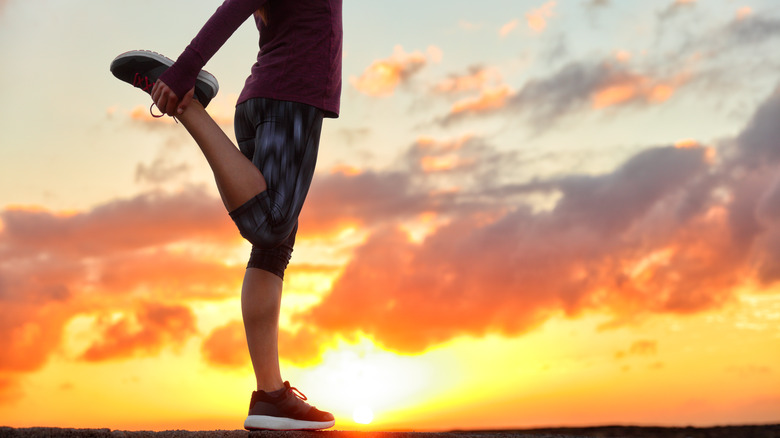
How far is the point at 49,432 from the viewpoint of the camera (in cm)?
301

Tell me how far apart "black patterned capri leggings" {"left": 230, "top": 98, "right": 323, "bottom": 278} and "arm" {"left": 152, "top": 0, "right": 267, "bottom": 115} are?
1.10 feet

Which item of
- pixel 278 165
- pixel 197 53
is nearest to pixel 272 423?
pixel 278 165

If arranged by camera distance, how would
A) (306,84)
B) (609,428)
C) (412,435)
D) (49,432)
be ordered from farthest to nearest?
(609,428), (412,435), (306,84), (49,432)

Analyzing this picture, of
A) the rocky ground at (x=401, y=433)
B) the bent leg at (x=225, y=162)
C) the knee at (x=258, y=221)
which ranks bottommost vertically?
the rocky ground at (x=401, y=433)

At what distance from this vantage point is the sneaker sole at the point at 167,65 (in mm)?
3207

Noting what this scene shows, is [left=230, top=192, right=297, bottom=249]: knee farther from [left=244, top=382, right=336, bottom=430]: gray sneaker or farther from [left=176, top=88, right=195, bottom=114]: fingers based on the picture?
[left=244, top=382, right=336, bottom=430]: gray sneaker

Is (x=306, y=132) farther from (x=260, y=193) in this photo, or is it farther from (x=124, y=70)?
(x=124, y=70)

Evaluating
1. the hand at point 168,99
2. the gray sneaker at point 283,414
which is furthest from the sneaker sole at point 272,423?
the hand at point 168,99

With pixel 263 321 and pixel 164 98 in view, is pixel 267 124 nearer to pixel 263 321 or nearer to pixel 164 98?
pixel 164 98

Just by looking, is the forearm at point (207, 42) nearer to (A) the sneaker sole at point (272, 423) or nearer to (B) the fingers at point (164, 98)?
(B) the fingers at point (164, 98)

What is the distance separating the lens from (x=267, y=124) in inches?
126

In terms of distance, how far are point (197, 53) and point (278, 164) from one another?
0.67 metres

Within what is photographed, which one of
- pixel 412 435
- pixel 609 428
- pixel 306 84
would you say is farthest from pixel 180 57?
pixel 609 428

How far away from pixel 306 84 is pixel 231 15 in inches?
19.5
